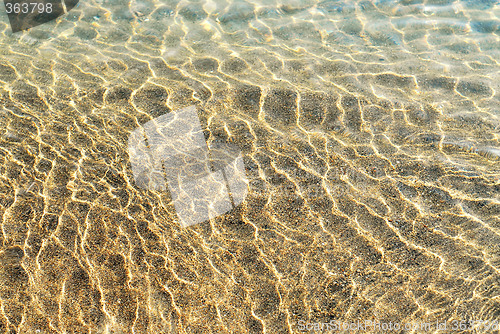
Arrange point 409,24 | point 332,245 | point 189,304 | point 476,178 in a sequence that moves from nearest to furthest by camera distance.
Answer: point 189,304, point 332,245, point 476,178, point 409,24

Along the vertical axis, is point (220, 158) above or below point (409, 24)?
below

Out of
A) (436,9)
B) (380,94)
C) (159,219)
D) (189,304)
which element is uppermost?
(436,9)

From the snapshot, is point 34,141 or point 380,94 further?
point 380,94

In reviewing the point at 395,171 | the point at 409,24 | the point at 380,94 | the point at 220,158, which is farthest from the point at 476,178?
the point at 409,24

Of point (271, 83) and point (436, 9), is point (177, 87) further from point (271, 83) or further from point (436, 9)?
point (436, 9)

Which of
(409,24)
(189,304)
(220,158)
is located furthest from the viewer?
(409,24)

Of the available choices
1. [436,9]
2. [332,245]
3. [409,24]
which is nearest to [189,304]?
[332,245]
